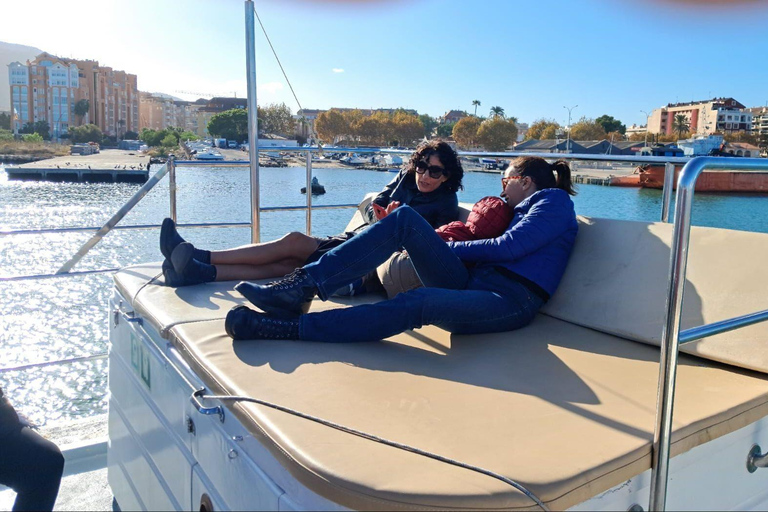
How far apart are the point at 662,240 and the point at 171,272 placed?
1.76 meters

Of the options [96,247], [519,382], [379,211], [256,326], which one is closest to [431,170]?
[379,211]

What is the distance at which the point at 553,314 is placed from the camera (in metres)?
2.11

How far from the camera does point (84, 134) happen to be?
8481cm

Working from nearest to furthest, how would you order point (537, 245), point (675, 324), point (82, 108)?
point (675, 324)
point (537, 245)
point (82, 108)

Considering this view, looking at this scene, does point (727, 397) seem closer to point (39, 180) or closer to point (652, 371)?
point (652, 371)

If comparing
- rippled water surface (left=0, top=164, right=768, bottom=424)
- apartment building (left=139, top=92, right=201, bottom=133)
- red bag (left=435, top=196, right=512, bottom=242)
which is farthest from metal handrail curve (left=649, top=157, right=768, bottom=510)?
apartment building (left=139, top=92, right=201, bottom=133)

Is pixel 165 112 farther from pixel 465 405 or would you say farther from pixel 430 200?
pixel 465 405

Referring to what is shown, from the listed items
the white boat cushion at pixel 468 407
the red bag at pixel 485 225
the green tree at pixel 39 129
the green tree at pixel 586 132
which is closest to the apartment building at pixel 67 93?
the green tree at pixel 39 129

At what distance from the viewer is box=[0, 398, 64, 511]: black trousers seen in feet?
4.91

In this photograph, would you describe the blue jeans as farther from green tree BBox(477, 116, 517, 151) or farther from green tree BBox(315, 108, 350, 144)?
green tree BBox(477, 116, 517, 151)

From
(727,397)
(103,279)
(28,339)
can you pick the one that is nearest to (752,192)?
(103,279)

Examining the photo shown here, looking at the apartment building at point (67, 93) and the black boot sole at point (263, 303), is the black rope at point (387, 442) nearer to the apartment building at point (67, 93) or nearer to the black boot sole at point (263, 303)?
the black boot sole at point (263, 303)

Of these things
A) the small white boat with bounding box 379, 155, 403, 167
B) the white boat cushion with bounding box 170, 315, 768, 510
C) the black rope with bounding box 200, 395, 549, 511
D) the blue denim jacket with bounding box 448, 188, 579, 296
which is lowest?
the white boat cushion with bounding box 170, 315, 768, 510

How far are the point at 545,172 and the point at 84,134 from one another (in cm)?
9436
